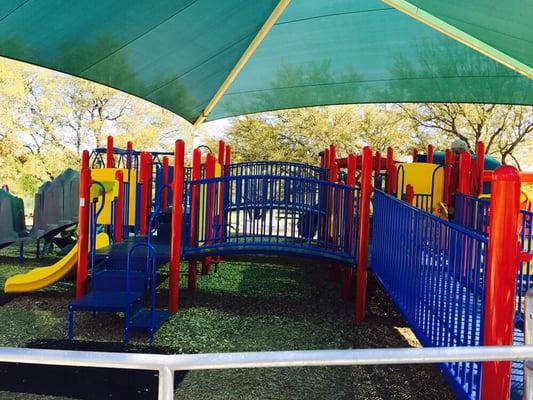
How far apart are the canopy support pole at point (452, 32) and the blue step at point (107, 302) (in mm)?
4687

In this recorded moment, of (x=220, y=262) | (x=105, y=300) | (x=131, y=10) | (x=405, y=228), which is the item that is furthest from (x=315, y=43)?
(x=105, y=300)

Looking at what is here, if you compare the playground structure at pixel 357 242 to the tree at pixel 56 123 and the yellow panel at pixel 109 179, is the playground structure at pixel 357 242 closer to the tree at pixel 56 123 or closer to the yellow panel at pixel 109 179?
the yellow panel at pixel 109 179

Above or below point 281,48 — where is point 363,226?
below

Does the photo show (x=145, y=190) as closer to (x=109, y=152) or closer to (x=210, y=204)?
(x=210, y=204)

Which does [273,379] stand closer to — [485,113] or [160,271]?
[160,271]

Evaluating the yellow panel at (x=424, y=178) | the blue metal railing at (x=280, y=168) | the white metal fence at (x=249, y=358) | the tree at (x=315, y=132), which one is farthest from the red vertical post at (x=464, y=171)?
the tree at (x=315, y=132)

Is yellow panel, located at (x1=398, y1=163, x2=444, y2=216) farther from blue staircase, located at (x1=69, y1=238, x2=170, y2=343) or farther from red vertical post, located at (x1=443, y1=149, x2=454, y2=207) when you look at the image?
blue staircase, located at (x1=69, y1=238, x2=170, y2=343)

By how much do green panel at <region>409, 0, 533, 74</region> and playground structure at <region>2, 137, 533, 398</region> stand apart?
72.7 inches

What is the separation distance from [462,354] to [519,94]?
10008 mm

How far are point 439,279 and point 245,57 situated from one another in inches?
287

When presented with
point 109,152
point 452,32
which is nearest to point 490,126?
point 452,32

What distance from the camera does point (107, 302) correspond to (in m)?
5.00

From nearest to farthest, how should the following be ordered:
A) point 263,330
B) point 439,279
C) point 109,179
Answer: point 439,279
point 263,330
point 109,179

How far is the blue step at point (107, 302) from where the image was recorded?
487cm
